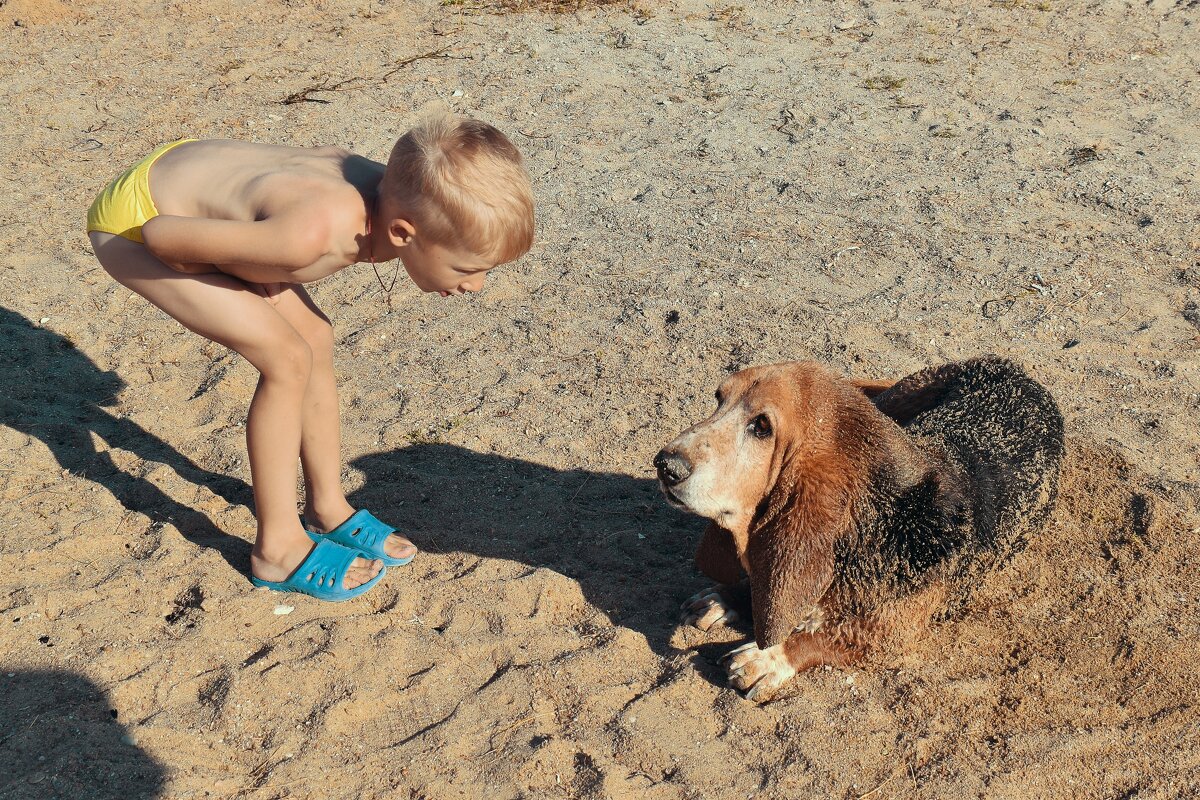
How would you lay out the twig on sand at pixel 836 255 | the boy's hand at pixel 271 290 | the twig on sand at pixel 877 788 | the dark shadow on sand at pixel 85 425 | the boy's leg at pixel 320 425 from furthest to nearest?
the twig on sand at pixel 836 255 < the dark shadow on sand at pixel 85 425 < the boy's leg at pixel 320 425 < the boy's hand at pixel 271 290 < the twig on sand at pixel 877 788

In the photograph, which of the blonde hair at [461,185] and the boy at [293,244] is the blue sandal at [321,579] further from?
the blonde hair at [461,185]

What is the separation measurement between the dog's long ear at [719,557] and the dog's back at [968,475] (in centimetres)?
59

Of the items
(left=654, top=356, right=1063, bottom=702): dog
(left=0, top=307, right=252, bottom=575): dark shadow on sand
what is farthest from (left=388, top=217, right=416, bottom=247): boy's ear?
(left=0, top=307, right=252, bottom=575): dark shadow on sand

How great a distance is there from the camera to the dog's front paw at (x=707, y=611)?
13.9 ft

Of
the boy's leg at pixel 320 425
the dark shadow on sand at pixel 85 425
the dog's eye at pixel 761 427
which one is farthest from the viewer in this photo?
the dark shadow on sand at pixel 85 425

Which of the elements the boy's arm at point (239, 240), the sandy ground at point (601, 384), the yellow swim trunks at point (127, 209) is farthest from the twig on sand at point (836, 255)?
the yellow swim trunks at point (127, 209)

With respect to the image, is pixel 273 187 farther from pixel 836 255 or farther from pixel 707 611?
pixel 836 255

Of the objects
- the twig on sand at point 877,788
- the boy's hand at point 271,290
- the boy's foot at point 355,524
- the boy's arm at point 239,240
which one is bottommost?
the twig on sand at point 877,788

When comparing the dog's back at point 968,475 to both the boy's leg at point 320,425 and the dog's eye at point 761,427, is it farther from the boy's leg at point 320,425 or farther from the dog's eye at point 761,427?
the boy's leg at point 320,425

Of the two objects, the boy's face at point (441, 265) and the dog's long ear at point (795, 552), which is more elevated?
the boy's face at point (441, 265)

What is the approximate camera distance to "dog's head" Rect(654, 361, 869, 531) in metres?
3.79

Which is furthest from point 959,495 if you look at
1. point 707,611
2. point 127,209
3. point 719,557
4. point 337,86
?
point 337,86

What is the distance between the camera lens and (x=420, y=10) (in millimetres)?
10484

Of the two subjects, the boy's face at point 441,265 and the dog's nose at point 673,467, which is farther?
the boy's face at point 441,265
